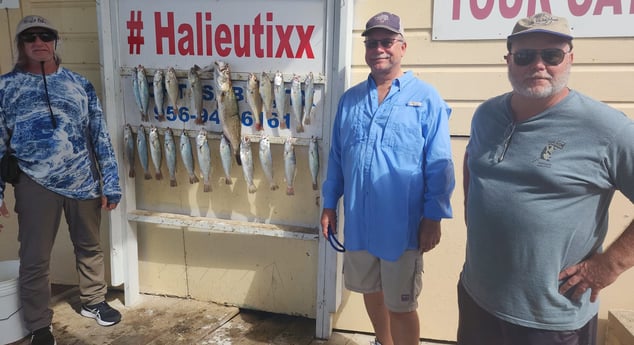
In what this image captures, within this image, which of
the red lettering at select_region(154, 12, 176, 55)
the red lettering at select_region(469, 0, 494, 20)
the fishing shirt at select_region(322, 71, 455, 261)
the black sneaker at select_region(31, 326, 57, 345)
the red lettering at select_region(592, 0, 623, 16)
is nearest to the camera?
the fishing shirt at select_region(322, 71, 455, 261)

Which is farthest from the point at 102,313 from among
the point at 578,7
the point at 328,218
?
the point at 578,7

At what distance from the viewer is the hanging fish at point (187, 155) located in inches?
140

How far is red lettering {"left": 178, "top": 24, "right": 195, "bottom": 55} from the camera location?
353 centimetres

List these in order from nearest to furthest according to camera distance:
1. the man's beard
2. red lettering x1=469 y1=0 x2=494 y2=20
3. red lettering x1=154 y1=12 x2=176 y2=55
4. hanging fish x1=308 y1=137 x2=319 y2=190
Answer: the man's beard < red lettering x1=469 y1=0 x2=494 y2=20 < hanging fish x1=308 y1=137 x2=319 y2=190 < red lettering x1=154 y1=12 x2=176 y2=55

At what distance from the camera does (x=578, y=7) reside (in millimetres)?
2969

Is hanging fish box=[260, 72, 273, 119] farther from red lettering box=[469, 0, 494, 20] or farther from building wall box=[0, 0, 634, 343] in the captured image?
red lettering box=[469, 0, 494, 20]

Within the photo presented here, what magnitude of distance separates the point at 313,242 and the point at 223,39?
1.71m

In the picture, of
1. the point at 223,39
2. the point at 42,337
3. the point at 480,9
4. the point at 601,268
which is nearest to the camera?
the point at 601,268

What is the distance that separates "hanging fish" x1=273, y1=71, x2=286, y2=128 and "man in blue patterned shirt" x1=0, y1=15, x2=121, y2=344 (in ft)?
4.27

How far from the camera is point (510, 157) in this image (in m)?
1.88

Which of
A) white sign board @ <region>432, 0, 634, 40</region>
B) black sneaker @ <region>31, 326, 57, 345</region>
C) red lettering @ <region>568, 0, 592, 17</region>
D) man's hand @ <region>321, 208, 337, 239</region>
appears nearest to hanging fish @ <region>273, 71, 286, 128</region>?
man's hand @ <region>321, 208, 337, 239</region>

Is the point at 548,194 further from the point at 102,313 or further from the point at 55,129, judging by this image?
the point at 102,313

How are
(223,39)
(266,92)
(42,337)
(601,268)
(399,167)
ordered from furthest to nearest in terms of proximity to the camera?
(223,39), (266,92), (42,337), (399,167), (601,268)

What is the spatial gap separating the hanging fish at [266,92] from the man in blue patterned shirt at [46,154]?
1210 millimetres
